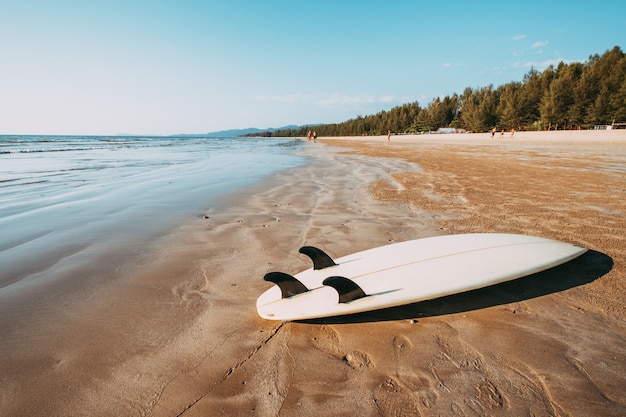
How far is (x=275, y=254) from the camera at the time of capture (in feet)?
11.2

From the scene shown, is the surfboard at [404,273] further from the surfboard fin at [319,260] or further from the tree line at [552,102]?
the tree line at [552,102]

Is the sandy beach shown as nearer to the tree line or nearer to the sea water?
the sea water

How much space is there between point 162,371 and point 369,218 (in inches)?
137

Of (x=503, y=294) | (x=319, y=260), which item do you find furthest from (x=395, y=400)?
(x=503, y=294)

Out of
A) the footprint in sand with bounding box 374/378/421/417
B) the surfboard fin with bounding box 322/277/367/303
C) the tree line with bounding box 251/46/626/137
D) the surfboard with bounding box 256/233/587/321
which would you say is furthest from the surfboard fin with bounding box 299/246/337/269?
the tree line with bounding box 251/46/626/137

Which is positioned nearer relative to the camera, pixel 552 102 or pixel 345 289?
pixel 345 289

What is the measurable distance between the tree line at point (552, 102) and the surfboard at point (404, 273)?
45514 millimetres

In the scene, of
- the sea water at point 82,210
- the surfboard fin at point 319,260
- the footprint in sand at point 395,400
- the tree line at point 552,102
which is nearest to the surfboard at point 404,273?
the surfboard fin at point 319,260

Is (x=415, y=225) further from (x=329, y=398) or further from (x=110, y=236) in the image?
(x=110, y=236)

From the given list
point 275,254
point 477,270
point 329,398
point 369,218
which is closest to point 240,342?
point 329,398

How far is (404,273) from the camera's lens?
2.48 m

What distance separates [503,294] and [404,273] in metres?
0.83

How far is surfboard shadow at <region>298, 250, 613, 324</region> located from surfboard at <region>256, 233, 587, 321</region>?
138 mm

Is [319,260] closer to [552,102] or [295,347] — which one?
[295,347]
